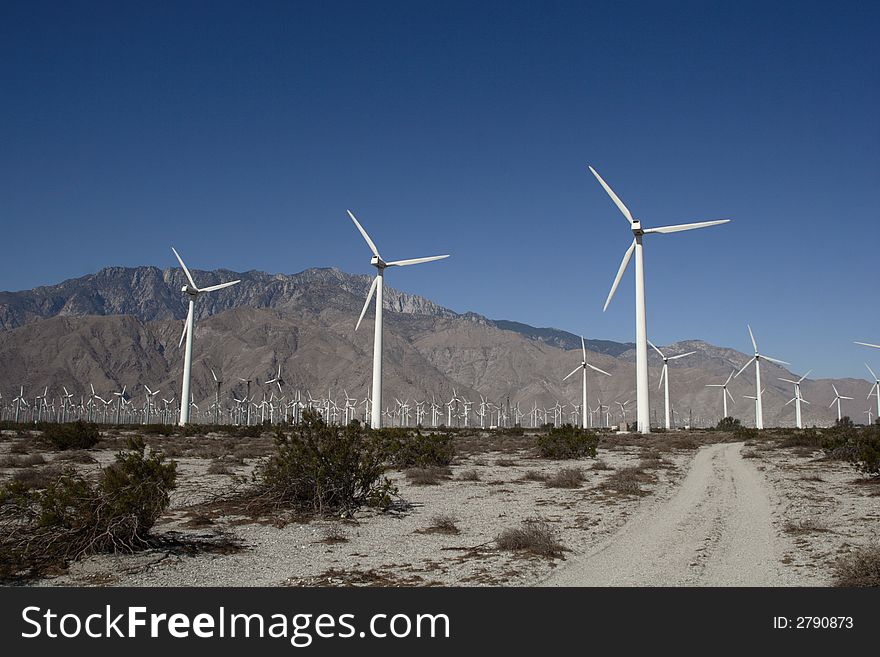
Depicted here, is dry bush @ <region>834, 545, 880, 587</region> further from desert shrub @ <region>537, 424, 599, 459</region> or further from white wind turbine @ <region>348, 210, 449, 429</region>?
white wind turbine @ <region>348, 210, 449, 429</region>

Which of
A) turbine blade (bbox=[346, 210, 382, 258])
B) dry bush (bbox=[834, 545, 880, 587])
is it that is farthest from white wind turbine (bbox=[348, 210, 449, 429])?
dry bush (bbox=[834, 545, 880, 587])

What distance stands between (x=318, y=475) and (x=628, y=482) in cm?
1113

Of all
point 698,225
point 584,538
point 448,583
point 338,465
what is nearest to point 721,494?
point 584,538

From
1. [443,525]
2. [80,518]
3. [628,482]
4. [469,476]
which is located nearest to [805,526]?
[443,525]

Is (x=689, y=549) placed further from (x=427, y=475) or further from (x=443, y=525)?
(x=427, y=475)

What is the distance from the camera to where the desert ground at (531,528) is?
10609mm

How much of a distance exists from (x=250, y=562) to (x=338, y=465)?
5.96 meters

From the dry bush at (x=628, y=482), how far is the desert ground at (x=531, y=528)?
0.09 m

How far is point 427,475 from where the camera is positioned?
25922 mm

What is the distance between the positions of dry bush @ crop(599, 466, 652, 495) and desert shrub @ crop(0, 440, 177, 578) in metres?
14.3

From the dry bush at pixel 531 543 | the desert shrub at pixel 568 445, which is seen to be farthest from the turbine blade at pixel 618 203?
the dry bush at pixel 531 543

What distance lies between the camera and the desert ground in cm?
1061

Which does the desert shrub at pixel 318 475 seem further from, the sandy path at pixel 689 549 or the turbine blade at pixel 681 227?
the turbine blade at pixel 681 227
